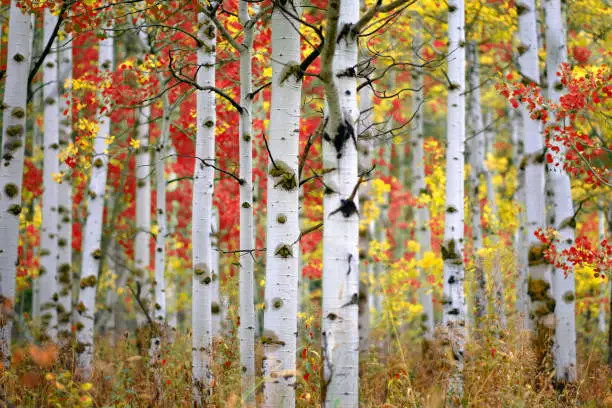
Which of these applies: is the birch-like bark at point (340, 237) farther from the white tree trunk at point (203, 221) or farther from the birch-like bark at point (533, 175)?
the birch-like bark at point (533, 175)

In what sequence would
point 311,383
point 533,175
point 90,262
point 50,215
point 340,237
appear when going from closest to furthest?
1. point 340,237
2. point 311,383
3. point 533,175
4. point 90,262
5. point 50,215

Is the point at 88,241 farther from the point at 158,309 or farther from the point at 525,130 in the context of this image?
the point at 525,130

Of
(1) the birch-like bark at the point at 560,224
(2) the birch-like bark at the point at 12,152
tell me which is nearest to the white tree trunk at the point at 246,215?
(2) the birch-like bark at the point at 12,152

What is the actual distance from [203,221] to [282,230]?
1686 mm

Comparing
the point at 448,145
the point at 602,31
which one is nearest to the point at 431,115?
the point at 602,31

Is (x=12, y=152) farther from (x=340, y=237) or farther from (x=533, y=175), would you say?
(x=533, y=175)

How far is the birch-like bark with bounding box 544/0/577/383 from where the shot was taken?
713 cm

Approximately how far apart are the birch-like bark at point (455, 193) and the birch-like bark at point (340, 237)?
9.89ft

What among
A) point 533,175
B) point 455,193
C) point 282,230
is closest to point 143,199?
point 455,193

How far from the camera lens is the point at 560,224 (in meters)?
7.35

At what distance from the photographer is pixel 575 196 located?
44.5 feet

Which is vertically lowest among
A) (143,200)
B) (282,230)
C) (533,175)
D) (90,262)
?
(90,262)

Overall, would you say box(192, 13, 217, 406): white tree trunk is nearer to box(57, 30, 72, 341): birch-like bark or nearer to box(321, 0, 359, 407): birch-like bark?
box(321, 0, 359, 407): birch-like bark

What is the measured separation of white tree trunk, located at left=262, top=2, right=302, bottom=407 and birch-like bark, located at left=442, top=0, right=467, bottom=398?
2.55m
